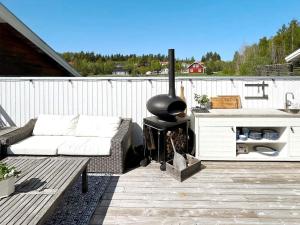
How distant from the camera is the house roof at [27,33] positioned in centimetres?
473

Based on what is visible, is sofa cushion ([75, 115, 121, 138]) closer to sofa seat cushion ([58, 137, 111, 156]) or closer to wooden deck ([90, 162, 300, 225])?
sofa seat cushion ([58, 137, 111, 156])

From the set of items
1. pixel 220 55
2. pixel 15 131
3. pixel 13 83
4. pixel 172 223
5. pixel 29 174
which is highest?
pixel 220 55

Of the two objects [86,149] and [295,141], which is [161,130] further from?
[295,141]

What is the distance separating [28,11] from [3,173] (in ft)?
24.7

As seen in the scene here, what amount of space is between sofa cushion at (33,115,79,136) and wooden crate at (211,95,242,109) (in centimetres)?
246


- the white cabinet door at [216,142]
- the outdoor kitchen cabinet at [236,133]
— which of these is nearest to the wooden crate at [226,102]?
the outdoor kitchen cabinet at [236,133]

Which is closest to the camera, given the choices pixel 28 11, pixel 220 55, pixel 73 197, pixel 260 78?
pixel 73 197

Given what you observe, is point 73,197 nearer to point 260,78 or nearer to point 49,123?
point 49,123

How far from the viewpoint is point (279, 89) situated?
4.86 m

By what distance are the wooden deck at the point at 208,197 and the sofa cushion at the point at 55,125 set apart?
1.38m

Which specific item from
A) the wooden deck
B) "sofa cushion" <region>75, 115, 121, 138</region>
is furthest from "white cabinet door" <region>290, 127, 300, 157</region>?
"sofa cushion" <region>75, 115, 121, 138</region>

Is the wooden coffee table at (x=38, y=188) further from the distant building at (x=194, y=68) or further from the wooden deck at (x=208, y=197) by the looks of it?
the distant building at (x=194, y=68)

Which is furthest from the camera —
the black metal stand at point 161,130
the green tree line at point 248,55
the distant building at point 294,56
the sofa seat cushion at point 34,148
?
the green tree line at point 248,55

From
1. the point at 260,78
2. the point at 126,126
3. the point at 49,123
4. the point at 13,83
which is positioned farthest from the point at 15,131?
the point at 260,78
